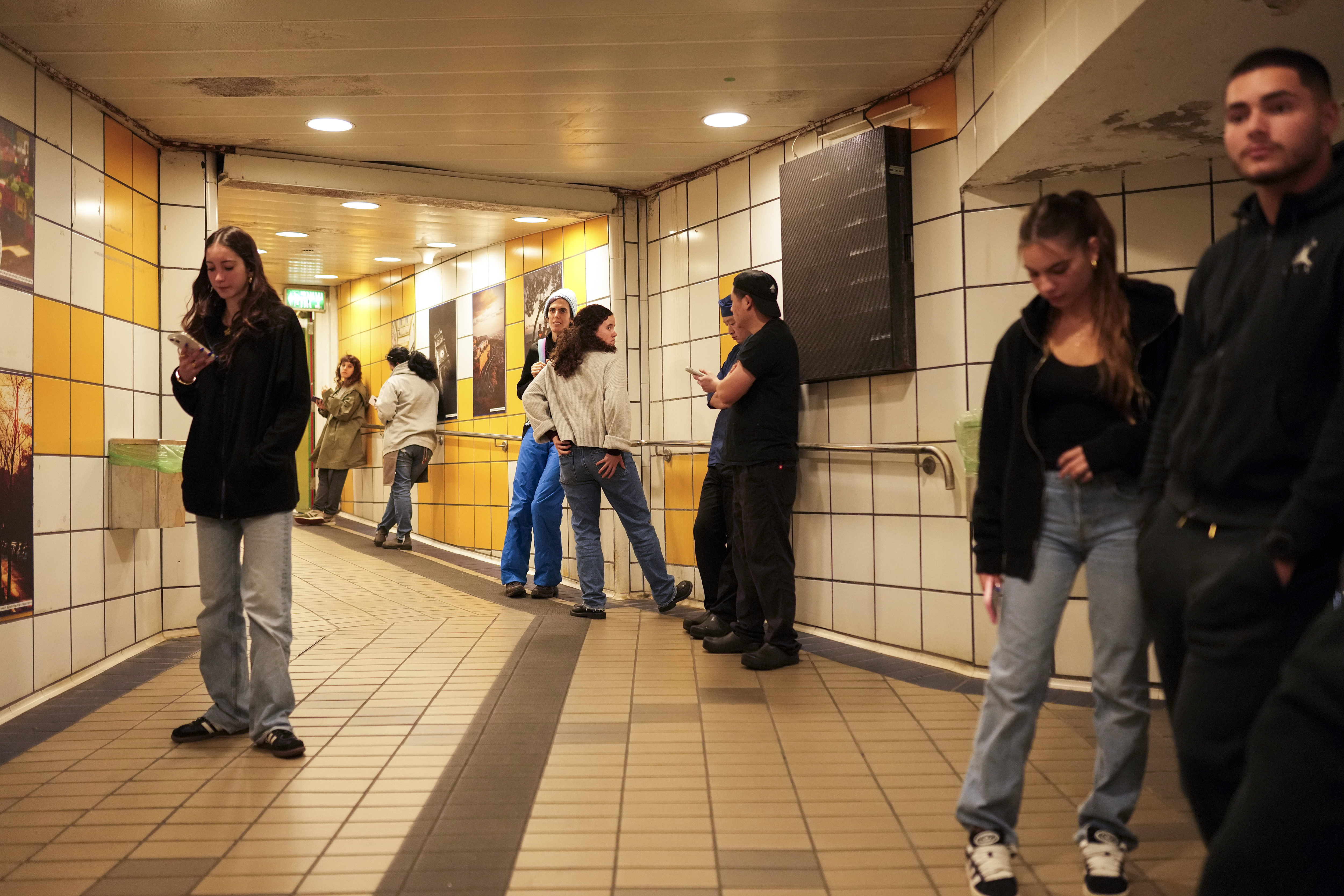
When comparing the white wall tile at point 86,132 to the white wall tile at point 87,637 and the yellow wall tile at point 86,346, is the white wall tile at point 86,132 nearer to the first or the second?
the yellow wall tile at point 86,346

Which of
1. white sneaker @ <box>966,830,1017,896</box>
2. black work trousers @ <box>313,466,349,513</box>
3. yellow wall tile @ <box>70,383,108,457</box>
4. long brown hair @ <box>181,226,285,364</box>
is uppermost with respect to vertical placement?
long brown hair @ <box>181,226,285,364</box>

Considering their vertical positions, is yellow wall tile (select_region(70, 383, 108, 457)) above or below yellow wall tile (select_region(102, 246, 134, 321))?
below

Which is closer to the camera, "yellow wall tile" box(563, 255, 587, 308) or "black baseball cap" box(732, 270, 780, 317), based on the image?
"black baseball cap" box(732, 270, 780, 317)

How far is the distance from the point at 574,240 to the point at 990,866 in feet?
20.0

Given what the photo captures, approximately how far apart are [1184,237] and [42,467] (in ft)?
15.3

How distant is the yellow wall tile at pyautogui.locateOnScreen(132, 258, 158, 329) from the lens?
5348 mm

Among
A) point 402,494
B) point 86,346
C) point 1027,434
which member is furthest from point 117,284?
point 1027,434

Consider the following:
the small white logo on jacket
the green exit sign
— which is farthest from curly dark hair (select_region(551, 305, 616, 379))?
the green exit sign

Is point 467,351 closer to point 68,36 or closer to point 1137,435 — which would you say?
point 68,36

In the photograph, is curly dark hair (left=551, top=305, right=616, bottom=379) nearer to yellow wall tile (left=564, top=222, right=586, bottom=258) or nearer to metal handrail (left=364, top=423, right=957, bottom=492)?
metal handrail (left=364, top=423, right=957, bottom=492)

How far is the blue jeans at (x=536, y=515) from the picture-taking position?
6.52 meters

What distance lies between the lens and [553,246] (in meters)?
8.01

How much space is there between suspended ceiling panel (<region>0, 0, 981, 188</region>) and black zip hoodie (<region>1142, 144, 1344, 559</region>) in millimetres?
2676

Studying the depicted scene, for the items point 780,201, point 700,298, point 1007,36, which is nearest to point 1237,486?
point 1007,36
